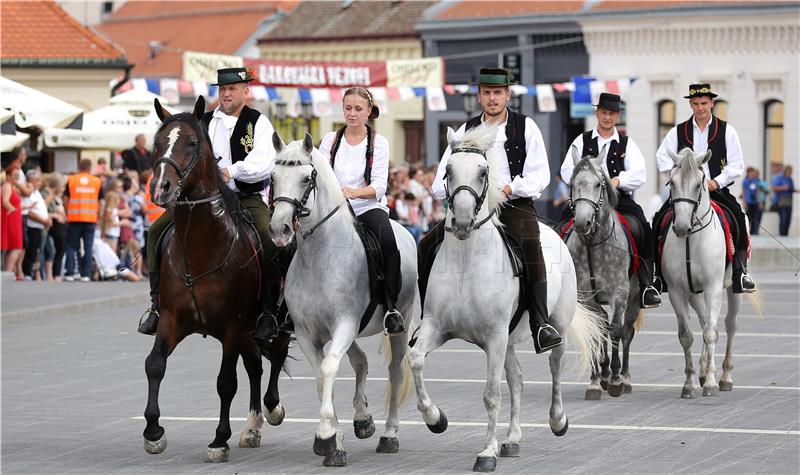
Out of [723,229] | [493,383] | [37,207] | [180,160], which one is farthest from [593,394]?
[37,207]

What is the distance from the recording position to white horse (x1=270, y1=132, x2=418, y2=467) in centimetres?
1048

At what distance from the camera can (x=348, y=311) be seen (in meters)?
10.9

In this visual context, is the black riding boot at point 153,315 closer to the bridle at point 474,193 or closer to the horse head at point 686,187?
the bridle at point 474,193

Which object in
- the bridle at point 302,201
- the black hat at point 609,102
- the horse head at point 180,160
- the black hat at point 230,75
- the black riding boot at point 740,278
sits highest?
the black hat at point 230,75

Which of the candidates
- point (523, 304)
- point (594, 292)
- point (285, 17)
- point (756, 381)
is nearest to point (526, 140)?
point (523, 304)

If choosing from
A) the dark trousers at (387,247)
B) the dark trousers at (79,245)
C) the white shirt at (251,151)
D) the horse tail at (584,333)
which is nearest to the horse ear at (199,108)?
the white shirt at (251,151)

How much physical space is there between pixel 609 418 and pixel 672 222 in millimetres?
2966

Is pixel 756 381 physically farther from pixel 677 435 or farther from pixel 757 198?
pixel 757 198

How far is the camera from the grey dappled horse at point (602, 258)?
14255 mm

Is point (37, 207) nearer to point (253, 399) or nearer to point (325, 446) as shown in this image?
point (253, 399)

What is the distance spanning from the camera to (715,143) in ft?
52.5

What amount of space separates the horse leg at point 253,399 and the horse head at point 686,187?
15.7 ft

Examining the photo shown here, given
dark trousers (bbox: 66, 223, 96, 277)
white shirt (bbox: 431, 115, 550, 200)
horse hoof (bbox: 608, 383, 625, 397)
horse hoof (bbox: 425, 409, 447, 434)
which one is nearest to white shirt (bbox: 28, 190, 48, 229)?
dark trousers (bbox: 66, 223, 96, 277)

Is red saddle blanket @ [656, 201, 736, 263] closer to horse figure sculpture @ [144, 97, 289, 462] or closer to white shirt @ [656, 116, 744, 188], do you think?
white shirt @ [656, 116, 744, 188]
